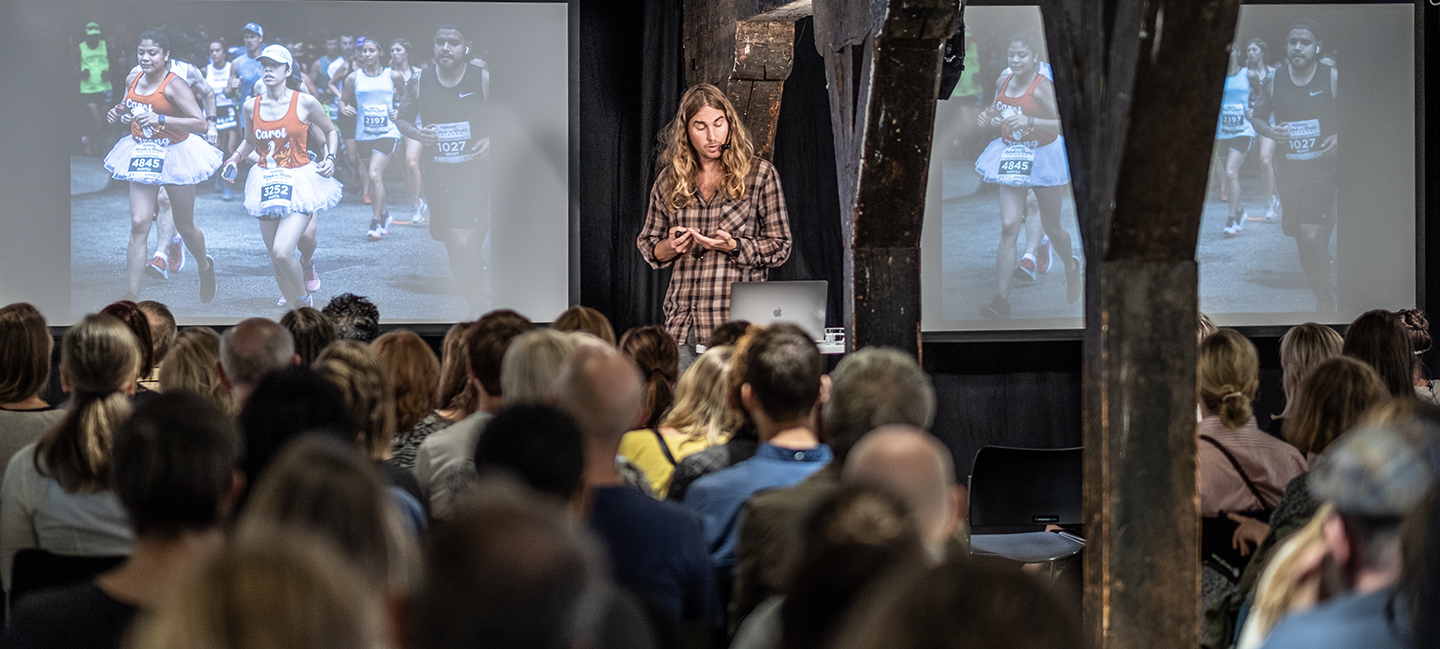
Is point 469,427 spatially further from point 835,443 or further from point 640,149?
point 640,149

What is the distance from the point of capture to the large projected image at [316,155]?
6801 millimetres

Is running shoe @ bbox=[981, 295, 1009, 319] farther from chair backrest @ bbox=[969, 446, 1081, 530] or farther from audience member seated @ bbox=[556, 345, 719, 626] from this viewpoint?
audience member seated @ bbox=[556, 345, 719, 626]

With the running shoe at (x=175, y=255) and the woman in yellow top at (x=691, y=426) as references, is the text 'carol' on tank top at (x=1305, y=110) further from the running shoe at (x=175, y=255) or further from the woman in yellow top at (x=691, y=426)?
the running shoe at (x=175, y=255)

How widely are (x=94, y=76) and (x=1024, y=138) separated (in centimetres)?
487

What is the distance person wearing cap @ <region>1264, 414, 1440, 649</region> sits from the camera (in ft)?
4.76

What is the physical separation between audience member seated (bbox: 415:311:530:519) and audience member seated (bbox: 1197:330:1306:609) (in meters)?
1.74

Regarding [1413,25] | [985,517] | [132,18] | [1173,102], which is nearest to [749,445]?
[1173,102]

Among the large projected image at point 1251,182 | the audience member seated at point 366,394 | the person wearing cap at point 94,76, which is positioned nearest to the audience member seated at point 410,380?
the audience member seated at point 366,394

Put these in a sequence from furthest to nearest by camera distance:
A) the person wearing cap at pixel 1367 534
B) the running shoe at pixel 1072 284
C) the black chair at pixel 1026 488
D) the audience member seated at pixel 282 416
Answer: the running shoe at pixel 1072 284 < the black chair at pixel 1026 488 < the audience member seated at pixel 282 416 < the person wearing cap at pixel 1367 534

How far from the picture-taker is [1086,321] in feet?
10.6

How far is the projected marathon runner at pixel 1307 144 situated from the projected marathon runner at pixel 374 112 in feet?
15.7

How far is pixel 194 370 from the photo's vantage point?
3.33 meters

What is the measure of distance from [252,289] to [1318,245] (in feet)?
19.4

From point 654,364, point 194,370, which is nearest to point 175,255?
point 194,370
